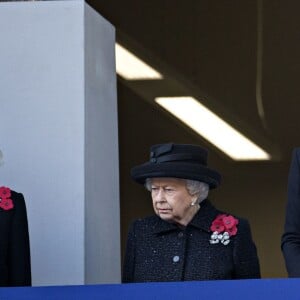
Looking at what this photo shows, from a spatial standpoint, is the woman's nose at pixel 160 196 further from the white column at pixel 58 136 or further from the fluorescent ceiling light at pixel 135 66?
the fluorescent ceiling light at pixel 135 66

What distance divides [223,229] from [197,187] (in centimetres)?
18

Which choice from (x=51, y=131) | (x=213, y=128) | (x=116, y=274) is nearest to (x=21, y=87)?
(x=51, y=131)

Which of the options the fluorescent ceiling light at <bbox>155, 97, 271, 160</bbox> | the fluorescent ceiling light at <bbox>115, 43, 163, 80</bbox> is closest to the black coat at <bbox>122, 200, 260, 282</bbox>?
the fluorescent ceiling light at <bbox>155, 97, 271, 160</bbox>

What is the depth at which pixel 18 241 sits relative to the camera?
5.06 metres

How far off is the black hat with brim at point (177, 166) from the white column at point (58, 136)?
804mm

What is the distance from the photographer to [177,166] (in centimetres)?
484

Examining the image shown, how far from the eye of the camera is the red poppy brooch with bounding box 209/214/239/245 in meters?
4.87

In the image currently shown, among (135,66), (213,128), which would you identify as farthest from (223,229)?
(135,66)

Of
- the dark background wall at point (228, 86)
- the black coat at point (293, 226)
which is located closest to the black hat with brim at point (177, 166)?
the black coat at point (293, 226)

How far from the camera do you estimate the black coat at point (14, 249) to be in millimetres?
5031

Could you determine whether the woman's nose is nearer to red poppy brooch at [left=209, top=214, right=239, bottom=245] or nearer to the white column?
red poppy brooch at [left=209, top=214, right=239, bottom=245]

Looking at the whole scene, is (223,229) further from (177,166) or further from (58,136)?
(58,136)

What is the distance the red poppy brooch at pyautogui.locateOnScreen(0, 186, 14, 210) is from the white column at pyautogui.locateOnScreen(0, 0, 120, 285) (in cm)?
60

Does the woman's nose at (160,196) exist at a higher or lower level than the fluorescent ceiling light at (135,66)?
lower
